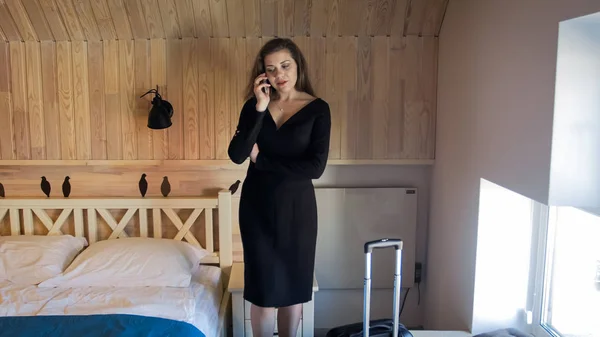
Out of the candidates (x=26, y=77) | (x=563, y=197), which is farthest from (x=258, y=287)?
(x=26, y=77)

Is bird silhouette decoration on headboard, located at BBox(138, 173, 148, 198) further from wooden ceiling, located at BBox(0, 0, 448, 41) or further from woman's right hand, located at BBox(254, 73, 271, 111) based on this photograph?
woman's right hand, located at BBox(254, 73, 271, 111)

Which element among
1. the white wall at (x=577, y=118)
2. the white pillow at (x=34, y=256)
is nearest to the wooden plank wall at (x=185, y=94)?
the white pillow at (x=34, y=256)

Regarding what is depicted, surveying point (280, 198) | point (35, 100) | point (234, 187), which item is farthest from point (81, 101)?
point (280, 198)

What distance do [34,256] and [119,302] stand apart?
637 millimetres

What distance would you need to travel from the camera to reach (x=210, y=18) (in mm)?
2449

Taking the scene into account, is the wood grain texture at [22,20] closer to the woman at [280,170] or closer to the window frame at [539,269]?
the woman at [280,170]

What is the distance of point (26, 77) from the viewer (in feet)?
8.46

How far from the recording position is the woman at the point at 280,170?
6.21 ft

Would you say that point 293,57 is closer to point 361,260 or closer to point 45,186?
point 361,260

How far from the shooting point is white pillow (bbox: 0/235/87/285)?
2.27 meters

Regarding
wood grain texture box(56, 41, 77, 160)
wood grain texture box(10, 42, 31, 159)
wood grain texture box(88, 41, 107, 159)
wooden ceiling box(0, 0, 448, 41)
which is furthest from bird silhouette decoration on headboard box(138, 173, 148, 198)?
wooden ceiling box(0, 0, 448, 41)

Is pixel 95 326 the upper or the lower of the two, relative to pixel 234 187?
lower

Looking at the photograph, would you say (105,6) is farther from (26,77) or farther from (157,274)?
(157,274)

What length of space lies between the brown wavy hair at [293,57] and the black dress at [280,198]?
10 centimetres
